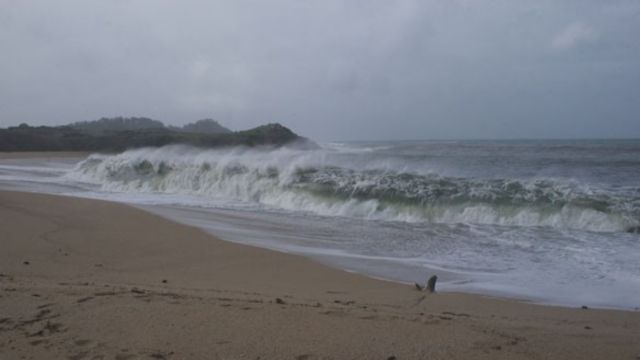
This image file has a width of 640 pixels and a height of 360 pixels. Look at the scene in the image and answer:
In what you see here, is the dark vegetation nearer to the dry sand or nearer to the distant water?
the distant water

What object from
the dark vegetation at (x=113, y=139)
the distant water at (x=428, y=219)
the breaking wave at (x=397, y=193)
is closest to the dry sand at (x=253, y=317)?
the distant water at (x=428, y=219)

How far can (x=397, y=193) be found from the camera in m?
15.5

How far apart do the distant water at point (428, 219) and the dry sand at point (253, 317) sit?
42.8 inches

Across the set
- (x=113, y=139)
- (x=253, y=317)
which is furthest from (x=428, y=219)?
(x=113, y=139)

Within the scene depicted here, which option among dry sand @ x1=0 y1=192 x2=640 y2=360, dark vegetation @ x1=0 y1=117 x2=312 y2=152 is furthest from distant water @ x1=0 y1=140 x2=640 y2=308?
dark vegetation @ x1=0 y1=117 x2=312 y2=152

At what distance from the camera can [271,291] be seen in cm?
614

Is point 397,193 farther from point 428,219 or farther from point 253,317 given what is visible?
point 253,317

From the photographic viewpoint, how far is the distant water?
24.6 ft

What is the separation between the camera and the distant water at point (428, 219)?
7.51 meters

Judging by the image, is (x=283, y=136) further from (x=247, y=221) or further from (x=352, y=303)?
(x=352, y=303)

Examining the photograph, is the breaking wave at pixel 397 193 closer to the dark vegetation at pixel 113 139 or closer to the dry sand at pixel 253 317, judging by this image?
the dry sand at pixel 253 317

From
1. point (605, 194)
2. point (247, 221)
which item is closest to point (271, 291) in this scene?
point (247, 221)

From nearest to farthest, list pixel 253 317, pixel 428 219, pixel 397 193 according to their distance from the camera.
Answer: pixel 253 317 → pixel 428 219 → pixel 397 193

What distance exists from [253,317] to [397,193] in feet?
36.8
